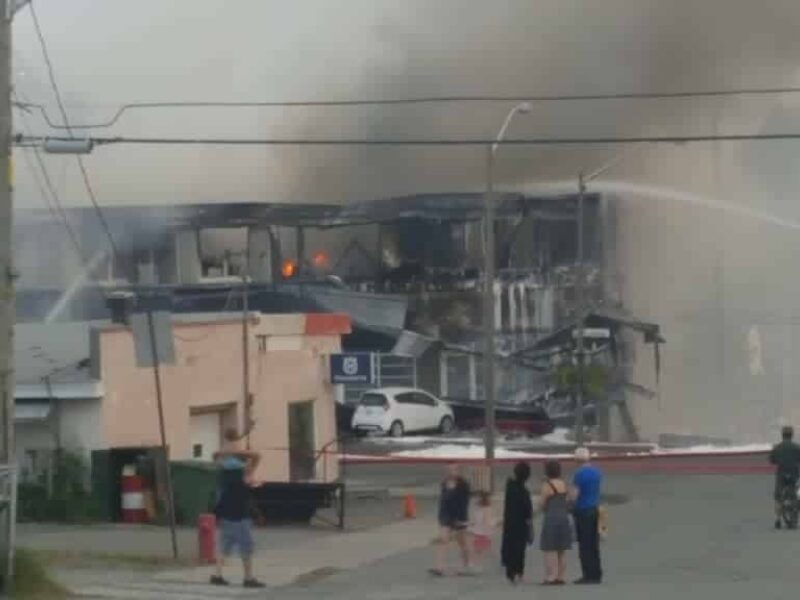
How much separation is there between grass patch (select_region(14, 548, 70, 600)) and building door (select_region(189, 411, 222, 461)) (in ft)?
42.1

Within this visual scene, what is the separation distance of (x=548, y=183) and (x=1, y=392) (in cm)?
5001

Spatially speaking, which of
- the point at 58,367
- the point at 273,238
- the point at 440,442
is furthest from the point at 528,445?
the point at 58,367

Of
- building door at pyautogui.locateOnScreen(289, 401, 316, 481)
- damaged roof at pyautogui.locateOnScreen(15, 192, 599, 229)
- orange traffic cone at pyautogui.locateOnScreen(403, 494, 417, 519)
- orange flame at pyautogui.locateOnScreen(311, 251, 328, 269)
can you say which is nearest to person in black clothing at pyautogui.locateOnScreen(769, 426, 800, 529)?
orange traffic cone at pyautogui.locateOnScreen(403, 494, 417, 519)

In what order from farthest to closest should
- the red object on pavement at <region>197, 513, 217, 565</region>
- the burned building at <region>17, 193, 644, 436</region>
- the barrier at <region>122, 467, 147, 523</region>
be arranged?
the burned building at <region>17, 193, 644, 436</region> → the barrier at <region>122, 467, 147, 523</region> → the red object on pavement at <region>197, 513, 217, 565</region>

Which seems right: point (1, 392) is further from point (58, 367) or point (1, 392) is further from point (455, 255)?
point (455, 255)

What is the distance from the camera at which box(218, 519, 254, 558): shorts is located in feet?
61.4

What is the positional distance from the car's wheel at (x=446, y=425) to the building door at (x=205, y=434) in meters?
28.9

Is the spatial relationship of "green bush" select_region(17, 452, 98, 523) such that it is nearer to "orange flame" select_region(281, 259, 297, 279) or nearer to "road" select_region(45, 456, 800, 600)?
"road" select_region(45, 456, 800, 600)

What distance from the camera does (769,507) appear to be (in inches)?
1268

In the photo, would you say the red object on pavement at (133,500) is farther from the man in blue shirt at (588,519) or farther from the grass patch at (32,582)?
the grass patch at (32,582)

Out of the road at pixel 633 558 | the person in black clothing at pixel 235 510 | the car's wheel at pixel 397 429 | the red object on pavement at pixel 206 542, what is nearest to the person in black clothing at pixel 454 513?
the road at pixel 633 558

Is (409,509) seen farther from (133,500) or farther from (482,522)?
(482,522)

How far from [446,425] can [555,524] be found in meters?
41.6

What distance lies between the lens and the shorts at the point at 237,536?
18.7m
